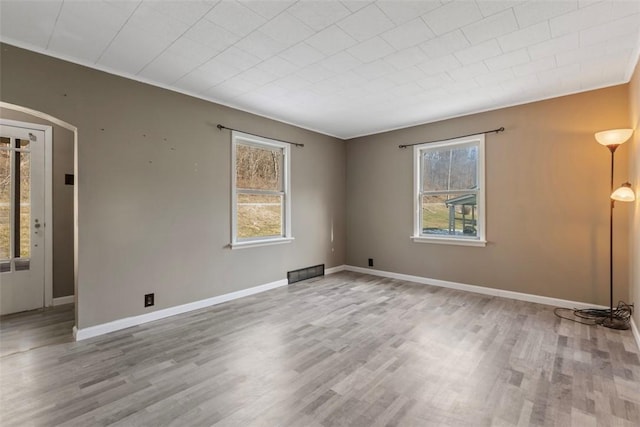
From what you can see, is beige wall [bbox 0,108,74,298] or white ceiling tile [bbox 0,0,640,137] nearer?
white ceiling tile [bbox 0,0,640,137]

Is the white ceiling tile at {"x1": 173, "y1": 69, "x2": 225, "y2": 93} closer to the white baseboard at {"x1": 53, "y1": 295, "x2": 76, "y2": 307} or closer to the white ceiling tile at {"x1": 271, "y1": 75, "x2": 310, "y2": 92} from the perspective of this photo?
the white ceiling tile at {"x1": 271, "y1": 75, "x2": 310, "y2": 92}

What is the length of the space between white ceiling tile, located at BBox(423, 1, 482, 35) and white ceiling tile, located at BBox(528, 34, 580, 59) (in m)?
0.82

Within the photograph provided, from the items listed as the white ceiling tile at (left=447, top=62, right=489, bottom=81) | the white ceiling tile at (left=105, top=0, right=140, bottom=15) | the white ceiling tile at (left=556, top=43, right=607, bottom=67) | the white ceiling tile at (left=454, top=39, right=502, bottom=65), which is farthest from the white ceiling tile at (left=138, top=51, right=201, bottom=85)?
the white ceiling tile at (left=556, top=43, right=607, bottom=67)

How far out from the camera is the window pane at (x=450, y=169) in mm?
4461

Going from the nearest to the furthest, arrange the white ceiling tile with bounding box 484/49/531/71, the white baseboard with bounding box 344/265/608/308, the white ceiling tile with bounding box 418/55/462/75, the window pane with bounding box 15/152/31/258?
1. the white ceiling tile with bounding box 484/49/531/71
2. the white ceiling tile with bounding box 418/55/462/75
3. the window pane with bounding box 15/152/31/258
4. the white baseboard with bounding box 344/265/608/308

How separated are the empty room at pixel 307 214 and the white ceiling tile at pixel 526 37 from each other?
0.08 feet

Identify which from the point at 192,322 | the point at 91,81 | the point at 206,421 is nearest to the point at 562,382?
the point at 206,421

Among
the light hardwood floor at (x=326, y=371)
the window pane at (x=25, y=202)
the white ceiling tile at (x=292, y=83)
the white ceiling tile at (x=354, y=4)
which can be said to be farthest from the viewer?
the window pane at (x=25, y=202)

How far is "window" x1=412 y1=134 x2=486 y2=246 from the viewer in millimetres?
4383

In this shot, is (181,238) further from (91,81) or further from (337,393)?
(337,393)

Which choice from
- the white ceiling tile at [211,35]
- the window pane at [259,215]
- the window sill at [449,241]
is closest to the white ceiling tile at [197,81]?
the white ceiling tile at [211,35]

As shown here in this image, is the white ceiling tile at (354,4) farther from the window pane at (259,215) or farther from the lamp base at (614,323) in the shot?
the lamp base at (614,323)

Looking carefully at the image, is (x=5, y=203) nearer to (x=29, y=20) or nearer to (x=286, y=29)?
(x=29, y=20)

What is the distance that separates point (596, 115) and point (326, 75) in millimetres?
3175
